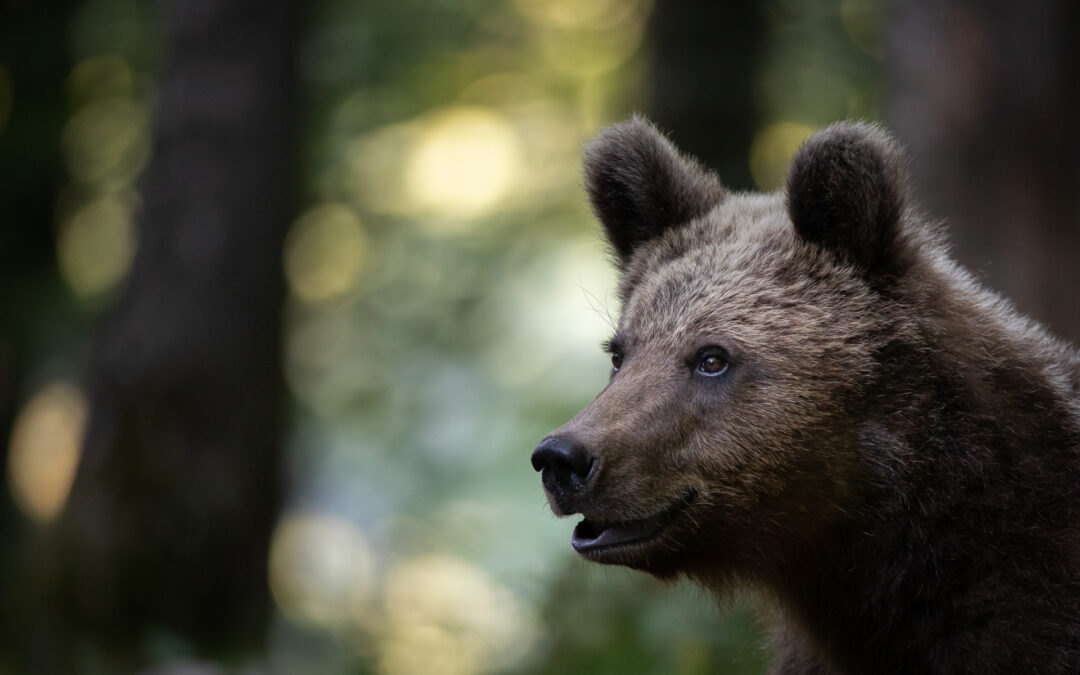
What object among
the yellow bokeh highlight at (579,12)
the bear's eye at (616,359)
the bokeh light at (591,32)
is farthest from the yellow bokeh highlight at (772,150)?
the bear's eye at (616,359)

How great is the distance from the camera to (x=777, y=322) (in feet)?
14.9

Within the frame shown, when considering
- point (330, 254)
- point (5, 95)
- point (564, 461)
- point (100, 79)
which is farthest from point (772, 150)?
point (564, 461)

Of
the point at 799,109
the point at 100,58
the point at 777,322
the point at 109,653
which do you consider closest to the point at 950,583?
the point at 777,322

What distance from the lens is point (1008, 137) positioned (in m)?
8.05

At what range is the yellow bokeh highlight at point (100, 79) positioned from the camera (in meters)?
15.9

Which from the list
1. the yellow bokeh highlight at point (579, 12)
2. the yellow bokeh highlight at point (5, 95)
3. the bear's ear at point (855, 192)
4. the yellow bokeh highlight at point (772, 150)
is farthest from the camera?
the yellow bokeh highlight at point (579, 12)

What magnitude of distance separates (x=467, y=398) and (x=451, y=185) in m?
3.40

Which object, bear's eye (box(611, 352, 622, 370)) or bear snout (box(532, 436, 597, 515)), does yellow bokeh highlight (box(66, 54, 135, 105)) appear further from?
bear snout (box(532, 436, 597, 515))

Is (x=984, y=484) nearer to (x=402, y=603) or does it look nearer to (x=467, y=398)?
(x=402, y=603)

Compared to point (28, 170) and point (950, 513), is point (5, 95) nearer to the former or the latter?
point (28, 170)

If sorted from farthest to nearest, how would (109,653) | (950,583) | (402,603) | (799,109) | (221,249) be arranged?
1. (799,109)
2. (402,603)
3. (221,249)
4. (109,653)
5. (950,583)

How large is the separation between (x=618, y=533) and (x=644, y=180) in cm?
175

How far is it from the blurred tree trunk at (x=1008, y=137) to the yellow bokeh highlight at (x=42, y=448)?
1222 centimetres

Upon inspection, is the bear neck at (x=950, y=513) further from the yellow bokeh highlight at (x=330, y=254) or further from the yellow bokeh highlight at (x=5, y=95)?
the yellow bokeh highlight at (x=330, y=254)
